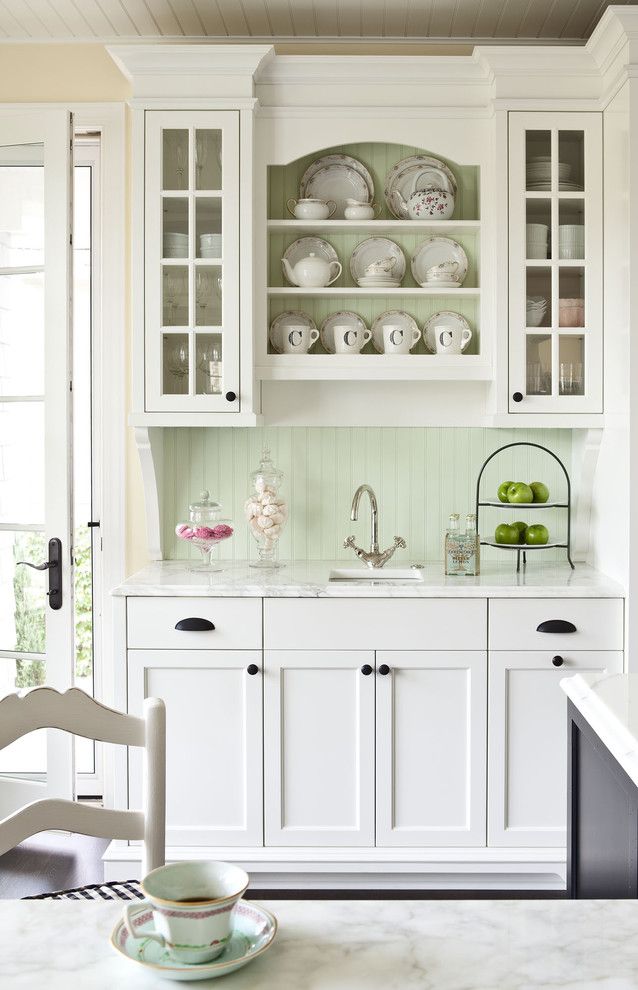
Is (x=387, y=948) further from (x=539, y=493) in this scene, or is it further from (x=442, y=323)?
(x=442, y=323)

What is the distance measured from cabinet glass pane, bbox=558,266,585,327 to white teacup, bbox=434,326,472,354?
31cm

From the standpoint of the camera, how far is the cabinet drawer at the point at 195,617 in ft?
9.05

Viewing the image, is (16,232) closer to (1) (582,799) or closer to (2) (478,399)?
(2) (478,399)

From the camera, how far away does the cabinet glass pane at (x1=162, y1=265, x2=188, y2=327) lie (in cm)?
295

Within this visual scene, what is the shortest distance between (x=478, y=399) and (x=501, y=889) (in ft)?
5.14

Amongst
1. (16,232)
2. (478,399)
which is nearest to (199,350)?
(16,232)

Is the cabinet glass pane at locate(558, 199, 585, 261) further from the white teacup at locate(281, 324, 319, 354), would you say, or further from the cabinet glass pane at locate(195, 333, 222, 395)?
the cabinet glass pane at locate(195, 333, 222, 395)

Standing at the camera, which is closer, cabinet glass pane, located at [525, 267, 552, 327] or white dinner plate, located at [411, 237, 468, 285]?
cabinet glass pane, located at [525, 267, 552, 327]

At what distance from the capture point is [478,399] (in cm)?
317

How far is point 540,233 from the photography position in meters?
2.93

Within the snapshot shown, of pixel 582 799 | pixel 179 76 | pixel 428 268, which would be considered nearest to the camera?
pixel 582 799

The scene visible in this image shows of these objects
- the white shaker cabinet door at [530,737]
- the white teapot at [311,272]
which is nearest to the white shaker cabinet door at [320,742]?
the white shaker cabinet door at [530,737]

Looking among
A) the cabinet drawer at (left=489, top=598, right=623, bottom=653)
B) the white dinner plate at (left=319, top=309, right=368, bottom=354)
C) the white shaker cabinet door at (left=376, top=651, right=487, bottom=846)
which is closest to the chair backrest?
the white shaker cabinet door at (left=376, top=651, right=487, bottom=846)

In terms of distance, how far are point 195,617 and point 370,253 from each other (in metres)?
1.38
